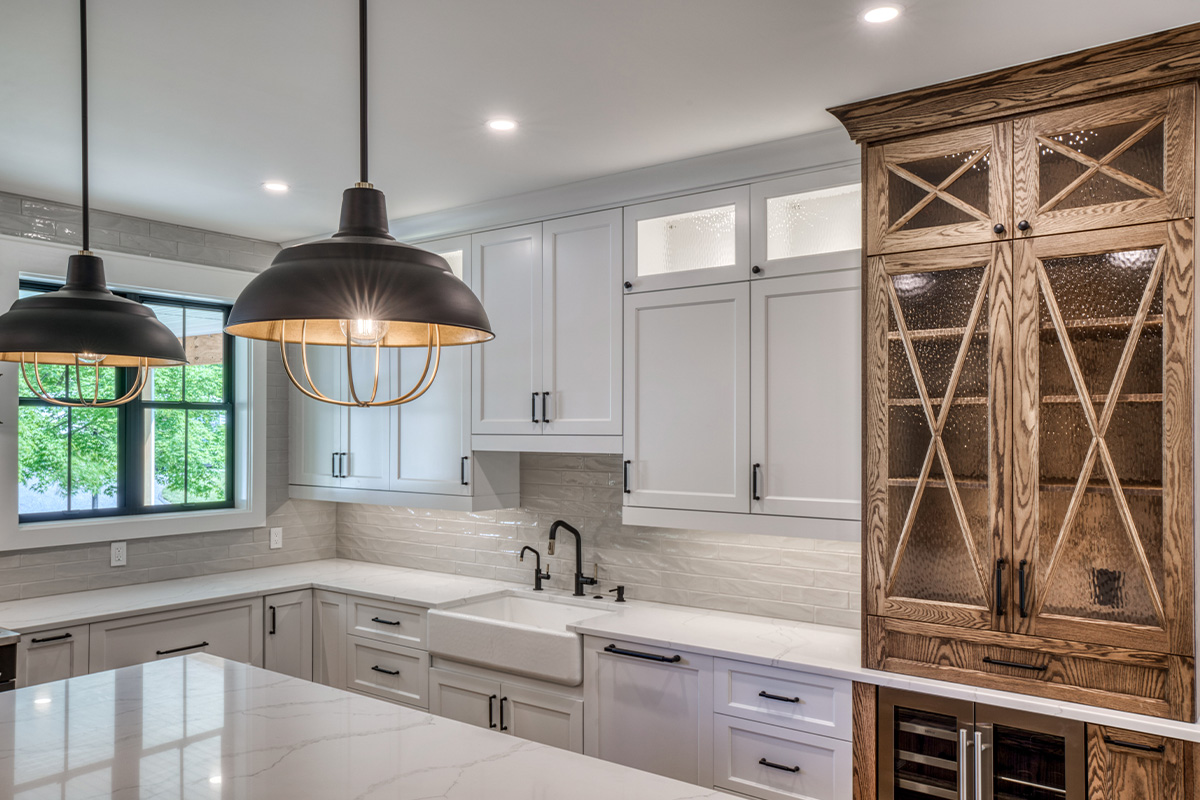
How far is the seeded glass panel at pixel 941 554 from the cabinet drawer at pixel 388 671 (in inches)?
79.9

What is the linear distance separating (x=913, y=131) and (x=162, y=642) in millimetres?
3391

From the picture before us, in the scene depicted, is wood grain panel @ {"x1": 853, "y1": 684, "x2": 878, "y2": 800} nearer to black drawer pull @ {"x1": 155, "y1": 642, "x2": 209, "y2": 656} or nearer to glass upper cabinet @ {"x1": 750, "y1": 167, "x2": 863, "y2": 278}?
glass upper cabinet @ {"x1": 750, "y1": 167, "x2": 863, "y2": 278}

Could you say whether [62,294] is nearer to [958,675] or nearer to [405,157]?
[405,157]

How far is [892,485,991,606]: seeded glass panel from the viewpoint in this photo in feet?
7.41

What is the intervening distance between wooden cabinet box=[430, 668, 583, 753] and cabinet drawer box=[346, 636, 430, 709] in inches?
3.5

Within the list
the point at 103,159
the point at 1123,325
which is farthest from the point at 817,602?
the point at 103,159

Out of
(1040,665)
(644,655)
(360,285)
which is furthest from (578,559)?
(360,285)

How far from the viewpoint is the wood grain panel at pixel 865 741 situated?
93.0 inches

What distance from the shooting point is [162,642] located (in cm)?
336

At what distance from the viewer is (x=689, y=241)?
3.09m

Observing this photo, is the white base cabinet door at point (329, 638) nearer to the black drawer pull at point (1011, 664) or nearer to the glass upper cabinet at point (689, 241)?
the glass upper cabinet at point (689, 241)

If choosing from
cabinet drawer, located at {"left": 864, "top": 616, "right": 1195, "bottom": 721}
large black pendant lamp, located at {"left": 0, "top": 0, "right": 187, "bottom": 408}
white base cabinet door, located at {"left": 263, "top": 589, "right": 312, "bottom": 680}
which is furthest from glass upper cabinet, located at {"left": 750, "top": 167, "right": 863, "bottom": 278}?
white base cabinet door, located at {"left": 263, "top": 589, "right": 312, "bottom": 680}

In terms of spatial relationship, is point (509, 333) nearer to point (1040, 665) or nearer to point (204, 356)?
point (204, 356)

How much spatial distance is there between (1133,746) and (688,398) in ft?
5.36
